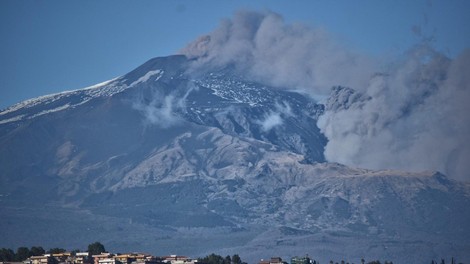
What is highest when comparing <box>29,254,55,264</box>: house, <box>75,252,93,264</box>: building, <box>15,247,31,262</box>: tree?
<box>15,247,31,262</box>: tree

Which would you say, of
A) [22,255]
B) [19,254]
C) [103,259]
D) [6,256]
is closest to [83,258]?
[103,259]

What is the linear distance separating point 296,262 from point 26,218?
237 ft

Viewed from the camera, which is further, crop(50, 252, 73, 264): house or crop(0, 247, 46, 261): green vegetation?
crop(0, 247, 46, 261): green vegetation

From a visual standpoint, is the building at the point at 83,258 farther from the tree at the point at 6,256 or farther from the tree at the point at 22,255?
the tree at the point at 6,256

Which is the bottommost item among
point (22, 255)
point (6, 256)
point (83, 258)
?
point (83, 258)

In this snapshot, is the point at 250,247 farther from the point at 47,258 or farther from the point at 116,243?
the point at 47,258

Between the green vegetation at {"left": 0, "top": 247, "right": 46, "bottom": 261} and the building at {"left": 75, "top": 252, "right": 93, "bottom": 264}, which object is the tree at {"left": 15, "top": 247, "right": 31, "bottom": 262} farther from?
the building at {"left": 75, "top": 252, "right": 93, "bottom": 264}

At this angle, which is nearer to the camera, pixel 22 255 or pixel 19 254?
pixel 22 255

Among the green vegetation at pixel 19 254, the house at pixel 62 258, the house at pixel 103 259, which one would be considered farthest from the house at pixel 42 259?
the green vegetation at pixel 19 254

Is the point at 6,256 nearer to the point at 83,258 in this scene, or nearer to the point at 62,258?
the point at 62,258

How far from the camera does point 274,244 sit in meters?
186

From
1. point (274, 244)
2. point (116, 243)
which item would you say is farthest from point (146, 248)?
point (274, 244)

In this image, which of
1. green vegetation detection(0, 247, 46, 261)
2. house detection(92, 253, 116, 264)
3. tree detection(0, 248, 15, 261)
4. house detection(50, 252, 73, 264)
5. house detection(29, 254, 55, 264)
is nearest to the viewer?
house detection(29, 254, 55, 264)

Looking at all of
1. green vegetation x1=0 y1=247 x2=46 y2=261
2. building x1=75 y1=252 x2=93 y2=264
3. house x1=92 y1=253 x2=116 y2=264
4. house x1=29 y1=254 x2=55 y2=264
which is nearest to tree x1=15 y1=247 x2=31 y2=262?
green vegetation x1=0 y1=247 x2=46 y2=261
